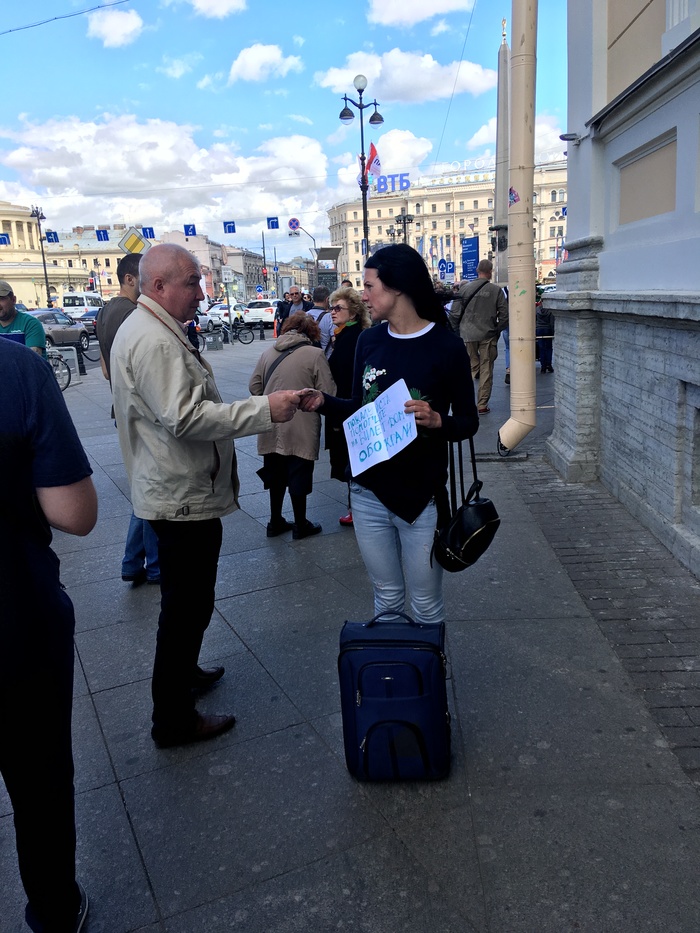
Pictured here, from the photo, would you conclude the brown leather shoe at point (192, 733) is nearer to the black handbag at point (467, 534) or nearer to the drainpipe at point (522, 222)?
the black handbag at point (467, 534)

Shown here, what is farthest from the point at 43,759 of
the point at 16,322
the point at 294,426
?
the point at 16,322

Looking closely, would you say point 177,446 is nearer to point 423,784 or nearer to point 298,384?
point 423,784

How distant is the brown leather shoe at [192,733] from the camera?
3088mm

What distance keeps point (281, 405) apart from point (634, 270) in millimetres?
3894

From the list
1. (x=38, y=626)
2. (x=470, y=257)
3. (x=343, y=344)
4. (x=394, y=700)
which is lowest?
(x=394, y=700)

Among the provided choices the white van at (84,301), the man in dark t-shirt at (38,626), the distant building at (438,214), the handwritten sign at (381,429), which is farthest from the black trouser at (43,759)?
the distant building at (438,214)

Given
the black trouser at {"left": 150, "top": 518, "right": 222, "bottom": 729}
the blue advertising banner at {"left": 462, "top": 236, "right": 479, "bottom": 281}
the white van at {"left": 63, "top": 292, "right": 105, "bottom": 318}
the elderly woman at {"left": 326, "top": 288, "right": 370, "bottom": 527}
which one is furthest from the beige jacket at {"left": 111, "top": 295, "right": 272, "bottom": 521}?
the white van at {"left": 63, "top": 292, "right": 105, "bottom": 318}

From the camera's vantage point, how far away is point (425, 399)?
2.86 meters

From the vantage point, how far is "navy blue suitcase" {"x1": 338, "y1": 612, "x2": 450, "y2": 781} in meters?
2.57

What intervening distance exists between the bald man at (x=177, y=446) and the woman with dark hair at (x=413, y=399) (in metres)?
0.45

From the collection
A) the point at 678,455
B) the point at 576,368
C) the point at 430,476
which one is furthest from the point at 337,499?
the point at 430,476

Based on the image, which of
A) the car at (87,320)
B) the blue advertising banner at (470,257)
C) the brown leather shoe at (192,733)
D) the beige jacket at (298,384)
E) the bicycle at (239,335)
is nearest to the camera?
the brown leather shoe at (192,733)

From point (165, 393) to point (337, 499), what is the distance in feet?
13.6

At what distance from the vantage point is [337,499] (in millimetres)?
6820
